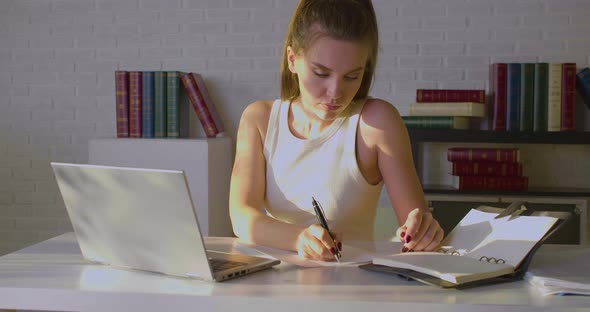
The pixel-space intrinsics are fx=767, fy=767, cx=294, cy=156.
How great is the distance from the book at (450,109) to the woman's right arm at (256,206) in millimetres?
2074

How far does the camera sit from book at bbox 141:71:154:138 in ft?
13.6

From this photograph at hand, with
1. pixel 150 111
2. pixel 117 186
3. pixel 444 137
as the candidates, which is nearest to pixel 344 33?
pixel 117 186

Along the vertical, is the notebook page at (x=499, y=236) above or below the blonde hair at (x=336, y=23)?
below

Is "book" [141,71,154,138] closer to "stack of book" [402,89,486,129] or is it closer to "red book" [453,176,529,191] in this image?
"stack of book" [402,89,486,129]

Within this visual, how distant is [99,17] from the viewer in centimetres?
438

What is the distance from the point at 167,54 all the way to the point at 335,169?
8.73ft

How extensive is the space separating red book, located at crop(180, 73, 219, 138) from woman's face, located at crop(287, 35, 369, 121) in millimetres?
2520

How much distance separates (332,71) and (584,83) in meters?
2.65

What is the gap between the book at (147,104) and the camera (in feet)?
13.6

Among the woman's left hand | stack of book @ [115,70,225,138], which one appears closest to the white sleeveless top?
the woman's left hand

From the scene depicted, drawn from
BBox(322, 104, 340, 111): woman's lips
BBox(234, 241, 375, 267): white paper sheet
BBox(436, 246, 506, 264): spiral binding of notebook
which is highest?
BBox(322, 104, 340, 111): woman's lips

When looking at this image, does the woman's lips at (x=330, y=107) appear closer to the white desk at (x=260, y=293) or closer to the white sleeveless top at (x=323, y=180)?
the white sleeveless top at (x=323, y=180)

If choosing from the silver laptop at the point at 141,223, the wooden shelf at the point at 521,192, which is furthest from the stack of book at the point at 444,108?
the silver laptop at the point at 141,223

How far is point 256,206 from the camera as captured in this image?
1.88 meters
